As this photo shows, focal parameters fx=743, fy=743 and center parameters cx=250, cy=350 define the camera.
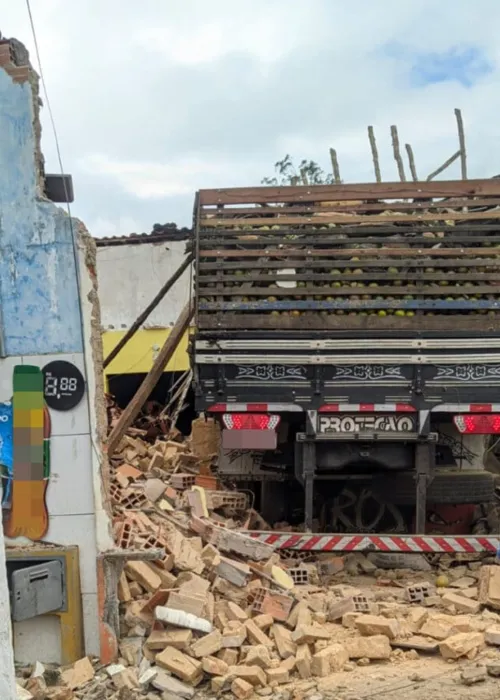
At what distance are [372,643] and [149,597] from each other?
1.62 meters

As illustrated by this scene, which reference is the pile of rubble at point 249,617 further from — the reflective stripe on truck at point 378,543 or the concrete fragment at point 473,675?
the reflective stripe on truck at point 378,543

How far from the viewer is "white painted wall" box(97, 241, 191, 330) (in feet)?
48.2

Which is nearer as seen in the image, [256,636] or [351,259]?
[256,636]

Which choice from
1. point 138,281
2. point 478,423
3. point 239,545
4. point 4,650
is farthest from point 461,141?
point 4,650

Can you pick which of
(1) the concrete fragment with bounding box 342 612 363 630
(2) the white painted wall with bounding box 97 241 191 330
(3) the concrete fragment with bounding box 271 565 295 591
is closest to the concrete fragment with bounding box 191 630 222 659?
(1) the concrete fragment with bounding box 342 612 363 630

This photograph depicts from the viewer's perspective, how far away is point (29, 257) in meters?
4.99

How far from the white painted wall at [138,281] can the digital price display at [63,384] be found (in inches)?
378

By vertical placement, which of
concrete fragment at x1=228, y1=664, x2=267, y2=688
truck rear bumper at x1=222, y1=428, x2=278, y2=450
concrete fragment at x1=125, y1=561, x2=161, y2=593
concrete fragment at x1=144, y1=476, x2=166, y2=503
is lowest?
concrete fragment at x1=228, y1=664, x2=267, y2=688

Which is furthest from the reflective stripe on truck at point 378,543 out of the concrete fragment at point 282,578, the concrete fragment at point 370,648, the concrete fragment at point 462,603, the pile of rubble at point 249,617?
the concrete fragment at point 370,648

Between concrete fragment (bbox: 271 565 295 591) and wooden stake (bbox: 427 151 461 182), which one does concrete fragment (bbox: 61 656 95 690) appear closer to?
concrete fragment (bbox: 271 565 295 591)

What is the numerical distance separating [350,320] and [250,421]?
1.43m

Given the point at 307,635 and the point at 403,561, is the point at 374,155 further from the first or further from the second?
the point at 307,635

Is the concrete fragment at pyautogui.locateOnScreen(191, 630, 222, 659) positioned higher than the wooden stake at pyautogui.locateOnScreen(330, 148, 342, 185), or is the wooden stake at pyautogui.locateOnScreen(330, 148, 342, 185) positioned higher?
the wooden stake at pyautogui.locateOnScreen(330, 148, 342, 185)

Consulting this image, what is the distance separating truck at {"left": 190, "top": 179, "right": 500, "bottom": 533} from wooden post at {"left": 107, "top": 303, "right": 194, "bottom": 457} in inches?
58.1
